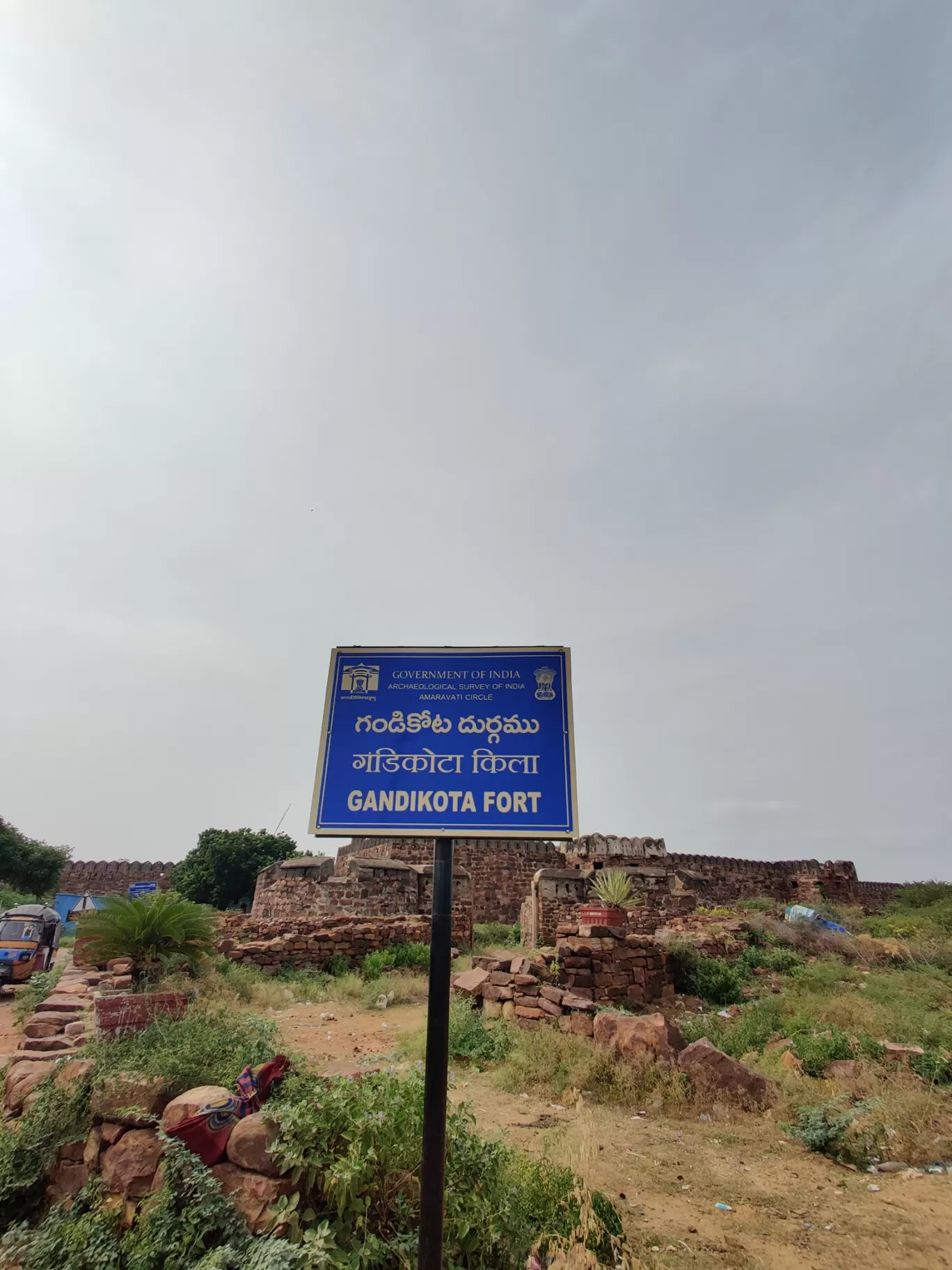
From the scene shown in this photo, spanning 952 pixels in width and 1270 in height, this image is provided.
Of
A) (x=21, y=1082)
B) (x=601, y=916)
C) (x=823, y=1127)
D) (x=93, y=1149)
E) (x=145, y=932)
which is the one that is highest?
(x=601, y=916)

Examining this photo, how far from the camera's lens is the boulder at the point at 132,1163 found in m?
3.49

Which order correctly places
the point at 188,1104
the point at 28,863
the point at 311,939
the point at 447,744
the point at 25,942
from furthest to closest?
the point at 28,863, the point at 311,939, the point at 25,942, the point at 188,1104, the point at 447,744

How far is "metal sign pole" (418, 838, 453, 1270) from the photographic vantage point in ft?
8.09

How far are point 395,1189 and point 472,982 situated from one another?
6.99 m

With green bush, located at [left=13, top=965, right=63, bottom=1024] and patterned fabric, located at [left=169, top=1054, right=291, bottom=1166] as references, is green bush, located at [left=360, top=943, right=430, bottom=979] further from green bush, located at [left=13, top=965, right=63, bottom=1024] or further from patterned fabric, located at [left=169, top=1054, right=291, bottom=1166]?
patterned fabric, located at [left=169, top=1054, right=291, bottom=1166]

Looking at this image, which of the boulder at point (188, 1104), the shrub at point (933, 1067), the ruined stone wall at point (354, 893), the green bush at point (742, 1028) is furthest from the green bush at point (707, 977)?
the boulder at point (188, 1104)

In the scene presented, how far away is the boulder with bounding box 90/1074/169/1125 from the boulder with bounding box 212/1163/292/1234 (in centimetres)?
73

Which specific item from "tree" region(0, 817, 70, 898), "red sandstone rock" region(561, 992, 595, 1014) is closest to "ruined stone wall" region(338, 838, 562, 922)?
"red sandstone rock" region(561, 992, 595, 1014)

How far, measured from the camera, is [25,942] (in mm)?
10664

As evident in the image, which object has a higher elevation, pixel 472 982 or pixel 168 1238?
pixel 472 982

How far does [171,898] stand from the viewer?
8.27 meters

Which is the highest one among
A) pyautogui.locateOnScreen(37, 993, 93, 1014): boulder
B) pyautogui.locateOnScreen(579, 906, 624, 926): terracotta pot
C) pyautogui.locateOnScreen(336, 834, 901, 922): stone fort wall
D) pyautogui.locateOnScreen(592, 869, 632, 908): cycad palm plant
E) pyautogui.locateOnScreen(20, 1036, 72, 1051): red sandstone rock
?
pyautogui.locateOnScreen(336, 834, 901, 922): stone fort wall

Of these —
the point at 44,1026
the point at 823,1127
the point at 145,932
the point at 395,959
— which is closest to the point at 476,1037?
the point at 823,1127

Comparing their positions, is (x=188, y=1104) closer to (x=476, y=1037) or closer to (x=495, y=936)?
(x=476, y=1037)
